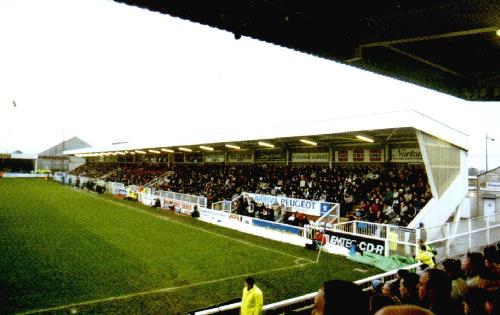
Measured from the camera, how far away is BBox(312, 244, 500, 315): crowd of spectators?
5.80 feet

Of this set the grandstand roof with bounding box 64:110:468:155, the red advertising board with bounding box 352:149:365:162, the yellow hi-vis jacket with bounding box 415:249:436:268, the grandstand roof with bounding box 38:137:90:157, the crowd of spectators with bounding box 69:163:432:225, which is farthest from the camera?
the grandstand roof with bounding box 38:137:90:157

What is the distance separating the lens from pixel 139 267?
40.9 feet

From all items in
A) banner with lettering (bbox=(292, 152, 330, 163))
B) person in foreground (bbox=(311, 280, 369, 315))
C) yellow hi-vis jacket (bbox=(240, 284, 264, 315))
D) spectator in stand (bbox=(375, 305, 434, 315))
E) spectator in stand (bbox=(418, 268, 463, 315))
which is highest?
banner with lettering (bbox=(292, 152, 330, 163))

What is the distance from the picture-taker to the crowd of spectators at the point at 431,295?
69.6 inches

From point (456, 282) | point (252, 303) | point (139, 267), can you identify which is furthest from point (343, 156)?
point (456, 282)

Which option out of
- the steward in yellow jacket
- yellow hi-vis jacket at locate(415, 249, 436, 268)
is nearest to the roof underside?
the steward in yellow jacket

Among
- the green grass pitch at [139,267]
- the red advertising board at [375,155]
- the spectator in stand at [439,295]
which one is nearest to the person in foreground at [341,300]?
the spectator in stand at [439,295]

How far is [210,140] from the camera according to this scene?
1147 inches

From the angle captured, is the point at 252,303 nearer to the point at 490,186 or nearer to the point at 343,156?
the point at 343,156

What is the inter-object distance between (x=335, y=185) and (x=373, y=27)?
63.2 ft

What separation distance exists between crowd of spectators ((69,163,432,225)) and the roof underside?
13.0 meters

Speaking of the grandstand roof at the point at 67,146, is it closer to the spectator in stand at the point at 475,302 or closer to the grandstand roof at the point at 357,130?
the grandstand roof at the point at 357,130

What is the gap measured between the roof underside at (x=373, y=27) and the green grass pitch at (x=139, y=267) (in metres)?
7.48

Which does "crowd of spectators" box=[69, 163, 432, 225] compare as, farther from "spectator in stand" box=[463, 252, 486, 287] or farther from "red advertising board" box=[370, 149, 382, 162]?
"spectator in stand" box=[463, 252, 486, 287]
